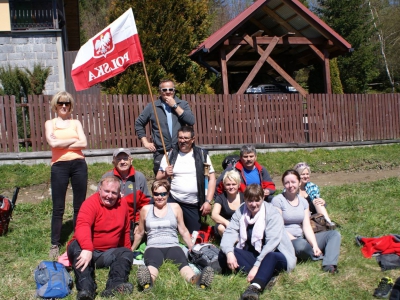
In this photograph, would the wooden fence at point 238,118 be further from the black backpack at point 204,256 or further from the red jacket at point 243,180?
the black backpack at point 204,256

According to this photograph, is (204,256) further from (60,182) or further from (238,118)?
(238,118)

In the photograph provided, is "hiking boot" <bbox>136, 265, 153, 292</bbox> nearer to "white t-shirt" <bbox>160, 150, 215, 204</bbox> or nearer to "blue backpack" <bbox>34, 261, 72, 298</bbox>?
"blue backpack" <bbox>34, 261, 72, 298</bbox>

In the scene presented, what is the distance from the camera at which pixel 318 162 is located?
38.3 feet

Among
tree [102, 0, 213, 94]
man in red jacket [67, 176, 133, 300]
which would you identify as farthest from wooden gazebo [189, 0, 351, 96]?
man in red jacket [67, 176, 133, 300]

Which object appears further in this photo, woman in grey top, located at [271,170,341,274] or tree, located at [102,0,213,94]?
tree, located at [102,0,213,94]

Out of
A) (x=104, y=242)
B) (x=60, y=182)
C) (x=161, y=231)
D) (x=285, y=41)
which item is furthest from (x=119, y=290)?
(x=285, y=41)

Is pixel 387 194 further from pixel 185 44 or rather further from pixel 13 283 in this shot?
pixel 185 44

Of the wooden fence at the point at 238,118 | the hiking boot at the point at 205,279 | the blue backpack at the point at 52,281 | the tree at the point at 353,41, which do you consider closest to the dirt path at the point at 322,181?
the wooden fence at the point at 238,118

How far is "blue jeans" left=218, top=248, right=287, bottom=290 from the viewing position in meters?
4.36

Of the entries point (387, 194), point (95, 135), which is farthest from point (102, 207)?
point (95, 135)

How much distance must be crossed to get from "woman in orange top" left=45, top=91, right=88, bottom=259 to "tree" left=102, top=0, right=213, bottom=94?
10812 millimetres

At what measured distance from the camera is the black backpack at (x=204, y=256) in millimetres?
4883

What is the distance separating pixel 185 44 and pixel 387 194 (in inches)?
443

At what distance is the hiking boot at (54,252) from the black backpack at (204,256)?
160 centimetres
